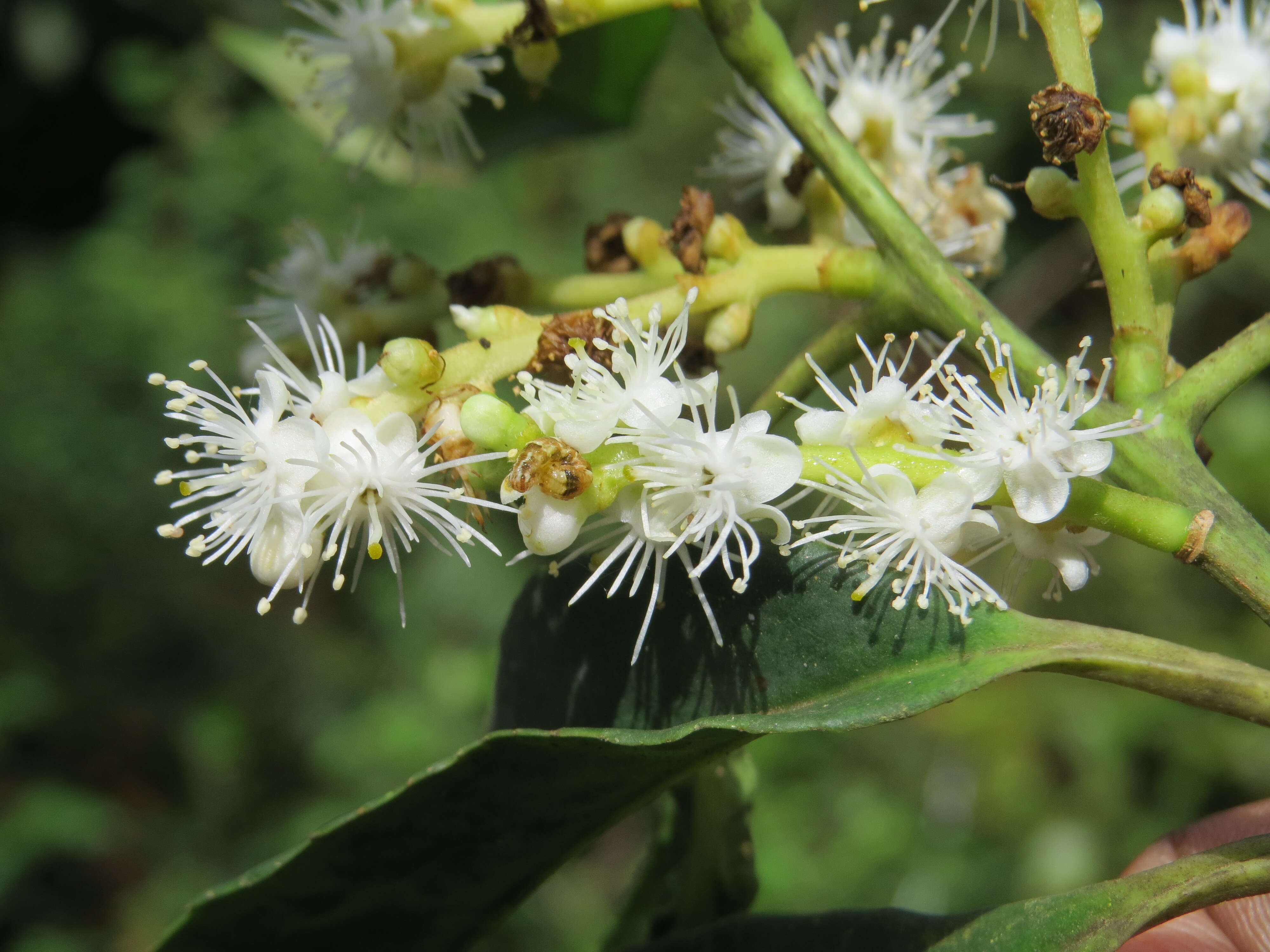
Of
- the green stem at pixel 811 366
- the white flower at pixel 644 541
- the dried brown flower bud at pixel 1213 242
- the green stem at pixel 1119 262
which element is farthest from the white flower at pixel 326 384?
the dried brown flower bud at pixel 1213 242

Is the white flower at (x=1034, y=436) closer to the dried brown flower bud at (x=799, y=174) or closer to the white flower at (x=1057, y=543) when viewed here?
the white flower at (x=1057, y=543)

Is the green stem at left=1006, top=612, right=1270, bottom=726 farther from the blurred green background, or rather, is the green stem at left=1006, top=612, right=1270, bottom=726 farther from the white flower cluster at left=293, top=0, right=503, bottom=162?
the blurred green background

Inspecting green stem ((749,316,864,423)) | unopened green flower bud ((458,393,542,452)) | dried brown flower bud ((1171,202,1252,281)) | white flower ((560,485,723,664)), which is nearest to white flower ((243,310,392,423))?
unopened green flower bud ((458,393,542,452))

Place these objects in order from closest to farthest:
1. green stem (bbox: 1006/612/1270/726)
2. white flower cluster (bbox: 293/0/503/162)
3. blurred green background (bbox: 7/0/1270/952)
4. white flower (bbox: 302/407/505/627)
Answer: green stem (bbox: 1006/612/1270/726)
white flower (bbox: 302/407/505/627)
white flower cluster (bbox: 293/0/503/162)
blurred green background (bbox: 7/0/1270/952)

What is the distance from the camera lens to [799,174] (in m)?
1.21

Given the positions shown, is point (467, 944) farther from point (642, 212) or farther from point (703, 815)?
point (642, 212)

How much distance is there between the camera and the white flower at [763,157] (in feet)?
4.26

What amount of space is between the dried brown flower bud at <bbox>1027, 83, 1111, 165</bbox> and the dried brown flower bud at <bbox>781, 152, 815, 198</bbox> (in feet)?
1.06

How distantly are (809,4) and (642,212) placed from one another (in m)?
0.87

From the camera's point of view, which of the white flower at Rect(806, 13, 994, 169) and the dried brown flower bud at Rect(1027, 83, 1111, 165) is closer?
the dried brown flower bud at Rect(1027, 83, 1111, 165)

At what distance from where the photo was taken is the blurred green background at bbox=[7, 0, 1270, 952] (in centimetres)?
269

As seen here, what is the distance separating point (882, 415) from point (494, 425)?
32 centimetres

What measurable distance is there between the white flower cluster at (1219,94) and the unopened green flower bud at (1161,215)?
317 millimetres

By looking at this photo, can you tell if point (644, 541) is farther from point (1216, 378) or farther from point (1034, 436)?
point (1216, 378)
